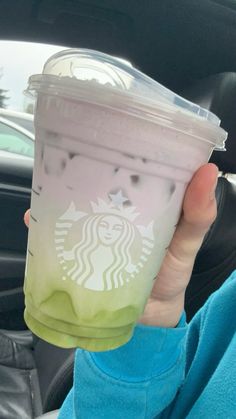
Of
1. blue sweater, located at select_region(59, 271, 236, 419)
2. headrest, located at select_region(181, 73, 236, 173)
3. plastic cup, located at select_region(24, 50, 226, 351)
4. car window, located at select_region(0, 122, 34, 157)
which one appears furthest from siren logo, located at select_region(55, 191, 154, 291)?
car window, located at select_region(0, 122, 34, 157)

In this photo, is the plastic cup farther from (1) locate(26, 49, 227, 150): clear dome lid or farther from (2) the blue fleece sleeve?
(2) the blue fleece sleeve

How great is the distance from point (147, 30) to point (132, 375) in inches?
34.0

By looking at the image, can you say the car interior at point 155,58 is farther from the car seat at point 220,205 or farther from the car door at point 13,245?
the car door at point 13,245

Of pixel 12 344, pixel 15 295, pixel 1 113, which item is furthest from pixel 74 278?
pixel 1 113

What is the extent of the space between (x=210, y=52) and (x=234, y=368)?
86cm

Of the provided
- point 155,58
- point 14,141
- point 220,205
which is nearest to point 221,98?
point 155,58

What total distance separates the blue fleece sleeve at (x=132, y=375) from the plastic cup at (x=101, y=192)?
7.4 inches

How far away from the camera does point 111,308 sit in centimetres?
57

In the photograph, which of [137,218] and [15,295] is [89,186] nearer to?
[137,218]

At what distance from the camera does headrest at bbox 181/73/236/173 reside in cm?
130

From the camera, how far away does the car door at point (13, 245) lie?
2045mm

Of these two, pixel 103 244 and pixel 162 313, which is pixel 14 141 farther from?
pixel 103 244

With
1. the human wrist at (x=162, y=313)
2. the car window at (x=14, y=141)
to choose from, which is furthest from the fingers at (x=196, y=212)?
the car window at (x=14, y=141)

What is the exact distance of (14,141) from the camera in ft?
7.70
